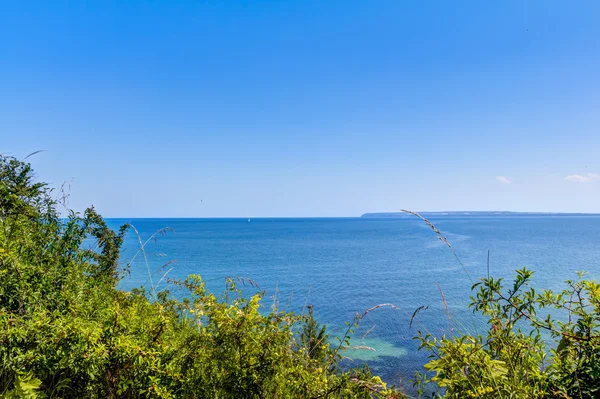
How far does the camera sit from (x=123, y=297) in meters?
4.41

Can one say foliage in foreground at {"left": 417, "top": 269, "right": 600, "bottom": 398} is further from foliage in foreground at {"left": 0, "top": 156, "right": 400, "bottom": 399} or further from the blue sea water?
the blue sea water

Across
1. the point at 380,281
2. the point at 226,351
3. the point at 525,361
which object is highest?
the point at 525,361

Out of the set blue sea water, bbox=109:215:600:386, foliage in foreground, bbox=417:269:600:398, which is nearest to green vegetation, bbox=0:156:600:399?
foliage in foreground, bbox=417:269:600:398

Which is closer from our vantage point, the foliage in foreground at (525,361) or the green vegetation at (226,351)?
the foliage in foreground at (525,361)

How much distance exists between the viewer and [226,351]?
2.68 metres

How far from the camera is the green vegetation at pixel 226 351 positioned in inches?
78.2

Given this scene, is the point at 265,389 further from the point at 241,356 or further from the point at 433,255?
the point at 433,255

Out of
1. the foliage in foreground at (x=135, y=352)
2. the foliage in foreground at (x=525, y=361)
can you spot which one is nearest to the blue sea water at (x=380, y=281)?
the foliage in foreground at (x=135, y=352)

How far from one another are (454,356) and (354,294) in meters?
38.9

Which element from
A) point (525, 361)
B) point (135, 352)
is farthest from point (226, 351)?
point (525, 361)

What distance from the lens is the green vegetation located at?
6.52 feet

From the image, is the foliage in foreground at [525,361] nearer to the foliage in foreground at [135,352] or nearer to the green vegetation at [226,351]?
the green vegetation at [226,351]

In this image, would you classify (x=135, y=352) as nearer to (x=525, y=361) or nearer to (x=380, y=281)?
(x=525, y=361)

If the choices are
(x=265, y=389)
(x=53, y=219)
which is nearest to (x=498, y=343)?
(x=265, y=389)
